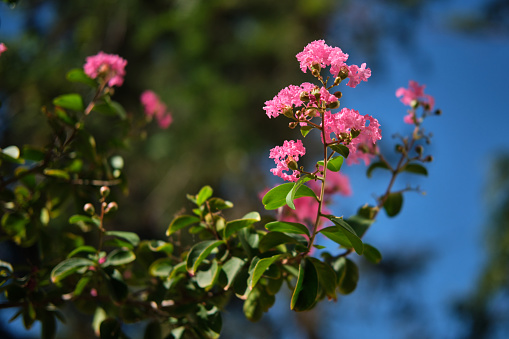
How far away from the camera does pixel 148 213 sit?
282cm

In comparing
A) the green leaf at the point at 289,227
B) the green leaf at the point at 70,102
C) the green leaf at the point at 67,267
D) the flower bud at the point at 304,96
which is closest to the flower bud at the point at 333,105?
the flower bud at the point at 304,96

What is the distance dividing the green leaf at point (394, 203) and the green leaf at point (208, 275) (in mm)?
277

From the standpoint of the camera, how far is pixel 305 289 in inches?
18.7

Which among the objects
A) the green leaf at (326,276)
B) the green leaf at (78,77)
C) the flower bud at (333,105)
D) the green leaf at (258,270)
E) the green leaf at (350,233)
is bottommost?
the green leaf at (258,270)

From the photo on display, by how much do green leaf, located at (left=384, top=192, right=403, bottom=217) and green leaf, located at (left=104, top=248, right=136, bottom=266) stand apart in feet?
1.20

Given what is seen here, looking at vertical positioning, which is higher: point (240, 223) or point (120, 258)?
point (240, 223)

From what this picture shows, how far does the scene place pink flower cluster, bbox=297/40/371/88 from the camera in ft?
1.53

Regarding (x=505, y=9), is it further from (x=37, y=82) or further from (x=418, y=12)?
(x=37, y=82)

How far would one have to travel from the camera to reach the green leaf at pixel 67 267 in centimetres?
53

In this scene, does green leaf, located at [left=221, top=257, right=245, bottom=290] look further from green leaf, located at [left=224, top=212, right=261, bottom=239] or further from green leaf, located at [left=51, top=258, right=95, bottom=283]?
green leaf, located at [left=51, top=258, right=95, bottom=283]

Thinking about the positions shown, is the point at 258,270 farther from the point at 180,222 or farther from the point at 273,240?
the point at 180,222

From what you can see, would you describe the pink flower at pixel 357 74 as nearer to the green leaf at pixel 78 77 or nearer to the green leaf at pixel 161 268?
the green leaf at pixel 161 268

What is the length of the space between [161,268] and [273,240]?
0.18m

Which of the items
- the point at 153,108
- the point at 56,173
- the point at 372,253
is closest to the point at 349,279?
the point at 372,253
